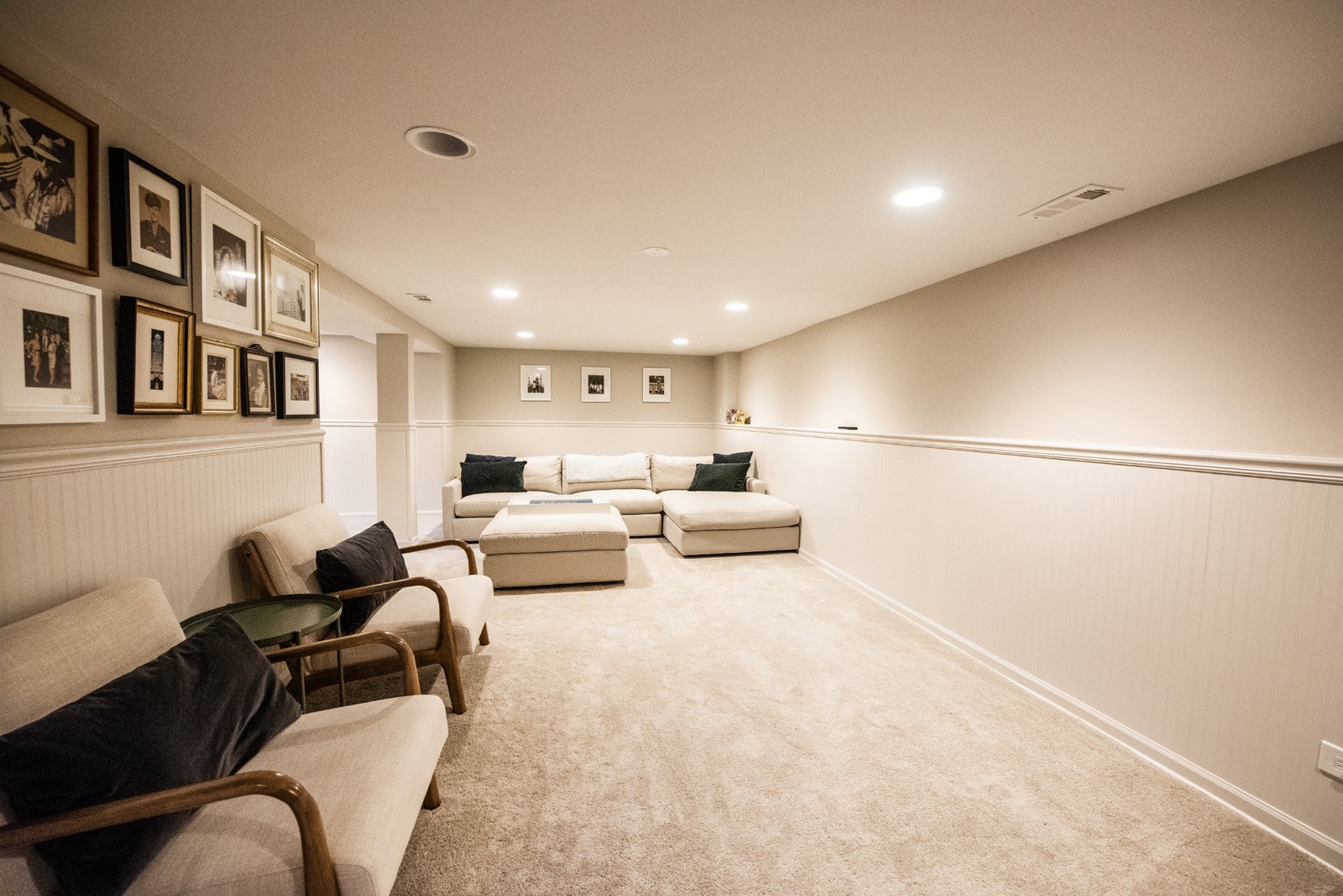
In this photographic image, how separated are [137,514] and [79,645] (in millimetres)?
590

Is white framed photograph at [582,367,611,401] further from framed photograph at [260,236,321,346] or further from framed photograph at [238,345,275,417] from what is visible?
framed photograph at [238,345,275,417]

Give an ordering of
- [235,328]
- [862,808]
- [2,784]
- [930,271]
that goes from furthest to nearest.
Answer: [930,271], [235,328], [862,808], [2,784]

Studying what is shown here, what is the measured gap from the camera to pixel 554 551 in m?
4.04

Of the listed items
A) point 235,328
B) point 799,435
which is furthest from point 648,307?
→ point 235,328

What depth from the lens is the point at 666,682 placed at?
2633 millimetres

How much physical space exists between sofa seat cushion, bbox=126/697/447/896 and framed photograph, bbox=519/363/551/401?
557 centimetres

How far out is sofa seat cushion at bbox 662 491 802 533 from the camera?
16.0 ft

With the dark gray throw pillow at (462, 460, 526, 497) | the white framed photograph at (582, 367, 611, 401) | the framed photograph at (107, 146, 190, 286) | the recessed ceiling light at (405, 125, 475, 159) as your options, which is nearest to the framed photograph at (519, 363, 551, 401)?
the white framed photograph at (582, 367, 611, 401)

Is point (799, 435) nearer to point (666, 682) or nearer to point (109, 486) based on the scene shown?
point (666, 682)

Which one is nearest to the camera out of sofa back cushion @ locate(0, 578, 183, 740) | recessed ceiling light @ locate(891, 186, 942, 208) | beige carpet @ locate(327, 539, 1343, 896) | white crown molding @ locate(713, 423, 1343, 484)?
sofa back cushion @ locate(0, 578, 183, 740)

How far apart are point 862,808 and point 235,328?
116 inches

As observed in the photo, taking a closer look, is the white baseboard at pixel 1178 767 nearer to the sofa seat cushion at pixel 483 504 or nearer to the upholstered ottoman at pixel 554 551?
the upholstered ottoman at pixel 554 551

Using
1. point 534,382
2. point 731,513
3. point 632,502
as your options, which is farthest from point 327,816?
point 534,382

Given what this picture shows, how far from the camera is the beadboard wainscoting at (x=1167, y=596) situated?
166 cm
